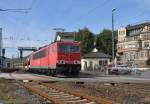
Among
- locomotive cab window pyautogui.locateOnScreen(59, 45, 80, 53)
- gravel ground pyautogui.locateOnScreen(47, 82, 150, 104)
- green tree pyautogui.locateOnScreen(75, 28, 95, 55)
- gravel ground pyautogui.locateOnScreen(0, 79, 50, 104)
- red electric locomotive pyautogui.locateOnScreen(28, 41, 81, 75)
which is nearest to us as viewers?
gravel ground pyautogui.locateOnScreen(47, 82, 150, 104)

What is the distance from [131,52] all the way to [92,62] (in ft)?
109

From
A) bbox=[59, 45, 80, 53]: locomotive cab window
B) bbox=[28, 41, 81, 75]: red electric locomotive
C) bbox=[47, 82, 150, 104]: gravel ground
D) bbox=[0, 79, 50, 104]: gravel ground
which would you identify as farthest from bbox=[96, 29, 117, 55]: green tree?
bbox=[0, 79, 50, 104]: gravel ground

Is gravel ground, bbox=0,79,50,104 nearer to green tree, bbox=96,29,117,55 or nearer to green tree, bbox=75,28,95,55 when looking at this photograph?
green tree, bbox=75,28,95,55

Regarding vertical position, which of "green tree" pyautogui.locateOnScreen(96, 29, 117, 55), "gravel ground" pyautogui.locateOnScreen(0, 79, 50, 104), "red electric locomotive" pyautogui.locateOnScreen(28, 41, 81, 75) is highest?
"green tree" pyautogui.locateOnScreen(96, 29, 117, 55)

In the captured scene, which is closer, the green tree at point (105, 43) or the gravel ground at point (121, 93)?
the gravel ground at point (121, 93)

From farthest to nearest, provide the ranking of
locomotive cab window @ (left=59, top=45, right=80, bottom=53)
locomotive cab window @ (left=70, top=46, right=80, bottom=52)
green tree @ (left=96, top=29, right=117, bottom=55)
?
green tree @ (left=96, top=29, right=117, bottom=55)
locomotive cab window @ (left=70, top=46, right=80, bottom=52)
locomotive cab window @ (left=59, top=45, right=80, bottom=53)

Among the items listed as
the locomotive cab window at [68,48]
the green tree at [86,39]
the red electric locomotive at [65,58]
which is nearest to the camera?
the red electric locomotive at [65,58]

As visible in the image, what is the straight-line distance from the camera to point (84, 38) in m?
148

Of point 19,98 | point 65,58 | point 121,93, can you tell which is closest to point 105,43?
point 65,58

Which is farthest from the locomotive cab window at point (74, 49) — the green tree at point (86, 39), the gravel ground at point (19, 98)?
the green tree at point (86, 39)

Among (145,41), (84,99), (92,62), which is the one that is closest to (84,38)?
(145,41)

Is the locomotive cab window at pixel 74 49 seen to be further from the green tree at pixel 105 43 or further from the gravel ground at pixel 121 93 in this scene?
the green tree at pixel 105 43

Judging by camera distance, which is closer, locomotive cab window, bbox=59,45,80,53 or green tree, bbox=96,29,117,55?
locomotive cab window, bbox=59,45,80,53

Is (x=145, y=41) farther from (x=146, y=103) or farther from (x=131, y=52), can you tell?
(x=146, y=103)
